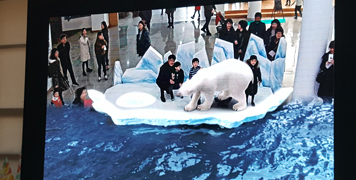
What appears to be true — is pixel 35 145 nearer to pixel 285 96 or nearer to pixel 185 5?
pixel 185 5

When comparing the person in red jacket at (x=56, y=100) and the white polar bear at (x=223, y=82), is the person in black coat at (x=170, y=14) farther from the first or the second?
the person in red jacket at (x=56, y=100)

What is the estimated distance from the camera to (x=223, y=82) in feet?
6.02

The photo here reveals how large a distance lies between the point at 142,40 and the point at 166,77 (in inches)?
11.3

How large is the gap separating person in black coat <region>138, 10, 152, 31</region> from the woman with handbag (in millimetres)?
628

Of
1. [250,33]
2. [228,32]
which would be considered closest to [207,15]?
[228,32]

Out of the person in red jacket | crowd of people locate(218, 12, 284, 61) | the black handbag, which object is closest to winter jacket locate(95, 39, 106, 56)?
the person in red jacket

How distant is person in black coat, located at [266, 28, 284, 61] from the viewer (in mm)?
1798

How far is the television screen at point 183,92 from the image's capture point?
69.2 inches

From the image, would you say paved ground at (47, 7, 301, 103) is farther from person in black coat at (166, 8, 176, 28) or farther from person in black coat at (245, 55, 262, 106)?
person in black coat at (245, 55, 262, 106)

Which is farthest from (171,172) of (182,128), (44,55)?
(44,55)

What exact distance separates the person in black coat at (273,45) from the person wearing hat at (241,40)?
0.13 m

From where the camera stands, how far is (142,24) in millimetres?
1980

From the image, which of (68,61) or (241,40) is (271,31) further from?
(68,61)

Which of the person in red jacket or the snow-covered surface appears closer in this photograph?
the snow-covered surface
